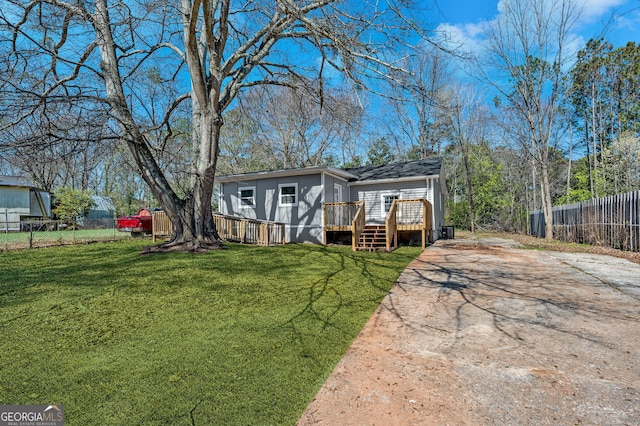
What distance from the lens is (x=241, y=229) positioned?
11.2 meters

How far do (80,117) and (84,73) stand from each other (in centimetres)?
281

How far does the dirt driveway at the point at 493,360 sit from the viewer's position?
1.99 m

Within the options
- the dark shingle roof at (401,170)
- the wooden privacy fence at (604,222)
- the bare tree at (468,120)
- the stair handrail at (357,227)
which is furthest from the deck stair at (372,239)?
the bare tree at (468,120)

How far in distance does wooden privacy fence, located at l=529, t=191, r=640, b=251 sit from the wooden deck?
5.75 meters

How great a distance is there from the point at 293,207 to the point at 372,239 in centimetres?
365

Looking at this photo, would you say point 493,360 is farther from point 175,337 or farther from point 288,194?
point 288,194

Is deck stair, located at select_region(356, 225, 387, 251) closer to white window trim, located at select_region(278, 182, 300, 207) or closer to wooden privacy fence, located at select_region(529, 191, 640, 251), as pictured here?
white window trim, located at select_region(278, 182, 300, 207)

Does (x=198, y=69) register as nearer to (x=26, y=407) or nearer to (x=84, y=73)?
(x=84, y=73)

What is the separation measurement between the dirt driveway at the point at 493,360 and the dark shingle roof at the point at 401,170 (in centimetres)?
874

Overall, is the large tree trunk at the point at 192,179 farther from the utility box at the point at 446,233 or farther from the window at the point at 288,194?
the utility box at the point at 446,233

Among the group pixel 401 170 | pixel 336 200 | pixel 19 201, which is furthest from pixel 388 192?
pixel 19 201

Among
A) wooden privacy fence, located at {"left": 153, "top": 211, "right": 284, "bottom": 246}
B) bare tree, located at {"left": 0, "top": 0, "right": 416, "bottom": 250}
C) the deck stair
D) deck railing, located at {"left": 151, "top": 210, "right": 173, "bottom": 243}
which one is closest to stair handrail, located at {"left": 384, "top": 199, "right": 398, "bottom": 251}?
the deck stair

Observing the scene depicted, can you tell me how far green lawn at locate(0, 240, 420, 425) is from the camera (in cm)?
202

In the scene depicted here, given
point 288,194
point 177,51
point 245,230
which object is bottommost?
point 245,230
